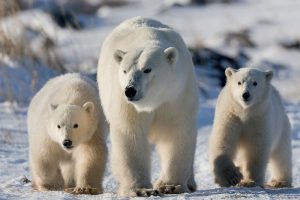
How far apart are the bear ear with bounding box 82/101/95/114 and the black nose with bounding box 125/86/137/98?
4.00 feet

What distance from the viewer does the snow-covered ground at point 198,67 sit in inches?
265

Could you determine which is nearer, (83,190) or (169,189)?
(169,189)

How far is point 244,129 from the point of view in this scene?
266 inches

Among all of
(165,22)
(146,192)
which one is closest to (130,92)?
(146,192)

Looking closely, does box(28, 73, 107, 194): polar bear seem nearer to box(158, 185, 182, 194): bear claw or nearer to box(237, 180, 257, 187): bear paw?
box(158, 185, 182, 194): bear claw

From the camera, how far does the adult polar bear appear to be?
5230 millimetres

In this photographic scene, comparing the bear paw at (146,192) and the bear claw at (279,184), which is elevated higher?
the bear paw at (146,192)

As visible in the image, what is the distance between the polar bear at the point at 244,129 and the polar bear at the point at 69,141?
976 millimetres

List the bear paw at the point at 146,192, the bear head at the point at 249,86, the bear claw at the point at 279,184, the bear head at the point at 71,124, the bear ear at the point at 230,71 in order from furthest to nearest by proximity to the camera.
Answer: the bear claw at the point at 279,184 < the bear ear at the point at 230,71 < the bear head at the point at 249,86 < the bear head at the point at 71,124 < the bear paw at the point at 146,192

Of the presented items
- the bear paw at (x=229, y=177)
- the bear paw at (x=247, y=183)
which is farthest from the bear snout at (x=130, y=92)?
the bear paw at (x=229, y=177)

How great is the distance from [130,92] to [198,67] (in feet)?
30.6

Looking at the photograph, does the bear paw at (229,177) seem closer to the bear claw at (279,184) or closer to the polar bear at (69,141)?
the bear claw at (279,184)

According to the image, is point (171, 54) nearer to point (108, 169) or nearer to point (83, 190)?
point (83, 190)

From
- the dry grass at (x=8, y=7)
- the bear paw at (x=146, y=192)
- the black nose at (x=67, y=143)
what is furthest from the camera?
the dry grass at (x=8, y=7)
